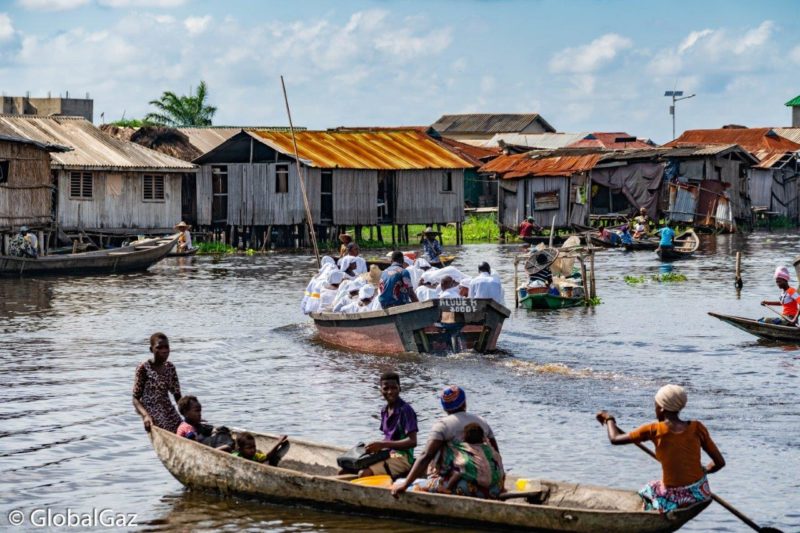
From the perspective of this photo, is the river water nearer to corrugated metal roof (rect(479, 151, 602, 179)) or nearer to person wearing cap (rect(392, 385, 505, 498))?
person wearing cap (rect(392, 385, 505, 498))

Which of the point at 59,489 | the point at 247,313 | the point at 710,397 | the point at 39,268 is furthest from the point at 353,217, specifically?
the point at 59,489

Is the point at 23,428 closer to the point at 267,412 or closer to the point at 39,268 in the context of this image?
the point at 267,412

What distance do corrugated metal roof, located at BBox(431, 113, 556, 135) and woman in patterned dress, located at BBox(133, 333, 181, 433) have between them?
69.0 meters

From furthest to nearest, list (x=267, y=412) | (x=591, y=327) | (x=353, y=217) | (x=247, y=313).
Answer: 1. (x=353, y=217)
2. (x=247, y=313)
3. (x=591, y=327)
4. (x=267, y=412)

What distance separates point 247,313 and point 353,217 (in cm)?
1955

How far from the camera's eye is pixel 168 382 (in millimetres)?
11594

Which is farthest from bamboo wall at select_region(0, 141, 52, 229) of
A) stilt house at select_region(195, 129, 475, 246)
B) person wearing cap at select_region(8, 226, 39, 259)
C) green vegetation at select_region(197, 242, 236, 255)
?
stilt house at select_region(195, 129, 475, 246)

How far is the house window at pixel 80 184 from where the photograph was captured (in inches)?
1569

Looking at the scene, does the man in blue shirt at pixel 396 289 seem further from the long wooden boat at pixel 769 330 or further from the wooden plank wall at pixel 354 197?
the wooden plank wall at pixel 354 197

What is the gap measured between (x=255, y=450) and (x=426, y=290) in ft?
27.1

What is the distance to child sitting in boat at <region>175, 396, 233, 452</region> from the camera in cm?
1156

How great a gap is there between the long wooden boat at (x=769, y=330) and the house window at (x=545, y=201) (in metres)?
31.3

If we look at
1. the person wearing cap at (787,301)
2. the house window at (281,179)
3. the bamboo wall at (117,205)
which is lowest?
the person wearing cap at (787,301)
